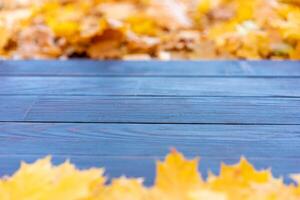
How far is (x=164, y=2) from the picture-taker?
6.23 feet

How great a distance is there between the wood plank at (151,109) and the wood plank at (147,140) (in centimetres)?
3

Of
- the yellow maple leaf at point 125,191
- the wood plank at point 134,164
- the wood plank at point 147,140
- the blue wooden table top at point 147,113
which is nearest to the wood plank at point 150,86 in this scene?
the blue wooden table top at point 147,113

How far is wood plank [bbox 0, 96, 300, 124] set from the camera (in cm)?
106

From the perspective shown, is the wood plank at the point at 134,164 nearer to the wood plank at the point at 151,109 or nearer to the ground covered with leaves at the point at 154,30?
the wood plank at the point at 151,109

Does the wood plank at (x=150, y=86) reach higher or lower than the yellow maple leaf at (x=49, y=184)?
higher

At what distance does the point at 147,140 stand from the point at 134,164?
0.31ft

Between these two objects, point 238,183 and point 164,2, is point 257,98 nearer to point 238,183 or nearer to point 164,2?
point 238,183

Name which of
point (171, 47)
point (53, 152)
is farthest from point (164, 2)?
point (53, 152)

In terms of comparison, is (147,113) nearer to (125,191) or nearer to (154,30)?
(125,191)

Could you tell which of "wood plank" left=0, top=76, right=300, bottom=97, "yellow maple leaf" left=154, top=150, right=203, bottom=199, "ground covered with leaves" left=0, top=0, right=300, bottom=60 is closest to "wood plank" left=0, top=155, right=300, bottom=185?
"yellow maple leaf" left=154, top=150, right=203, bottom=199

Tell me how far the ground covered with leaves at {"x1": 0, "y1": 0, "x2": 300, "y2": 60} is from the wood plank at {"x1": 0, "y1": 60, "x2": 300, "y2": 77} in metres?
0.11

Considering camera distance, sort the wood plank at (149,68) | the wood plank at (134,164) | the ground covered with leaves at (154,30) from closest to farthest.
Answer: the wood plank at (134,164), the wood plank at (149,68), the ground covered with leaves at (154,30)

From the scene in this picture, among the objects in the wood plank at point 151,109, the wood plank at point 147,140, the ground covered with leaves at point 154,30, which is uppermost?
the ground covered with leaves at point 154,30

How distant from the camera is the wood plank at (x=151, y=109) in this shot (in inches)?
41.8
